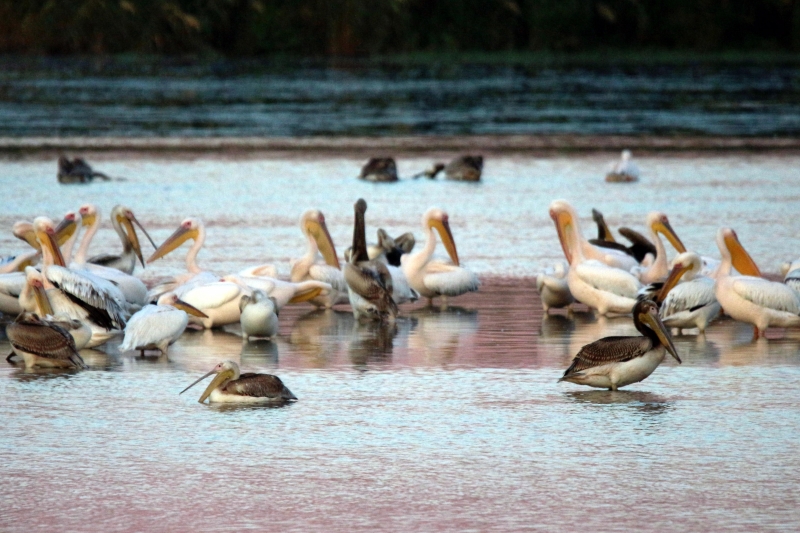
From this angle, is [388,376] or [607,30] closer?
[388,376]

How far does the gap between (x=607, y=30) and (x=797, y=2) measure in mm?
7132

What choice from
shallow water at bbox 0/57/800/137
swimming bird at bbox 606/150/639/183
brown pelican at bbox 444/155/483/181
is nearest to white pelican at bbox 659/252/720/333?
swimming bird at bbox 606/150/639/183

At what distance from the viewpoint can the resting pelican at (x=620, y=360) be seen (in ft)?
22.9

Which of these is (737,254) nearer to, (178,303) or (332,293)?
(332,293)

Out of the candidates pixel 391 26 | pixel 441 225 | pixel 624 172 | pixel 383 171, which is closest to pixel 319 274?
pixel 441 225

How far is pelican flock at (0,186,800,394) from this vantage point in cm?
709

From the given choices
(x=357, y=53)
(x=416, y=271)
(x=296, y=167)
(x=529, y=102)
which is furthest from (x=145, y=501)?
(x=357, y=53)

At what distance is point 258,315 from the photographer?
8422 millimetres

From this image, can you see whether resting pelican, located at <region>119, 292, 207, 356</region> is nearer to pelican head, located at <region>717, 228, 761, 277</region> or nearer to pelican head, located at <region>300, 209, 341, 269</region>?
pelican head, located at <region>300, 209, 341, 269</region>

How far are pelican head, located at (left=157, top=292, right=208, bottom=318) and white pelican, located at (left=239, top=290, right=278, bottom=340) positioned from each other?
27 cm

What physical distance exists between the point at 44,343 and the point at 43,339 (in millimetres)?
21

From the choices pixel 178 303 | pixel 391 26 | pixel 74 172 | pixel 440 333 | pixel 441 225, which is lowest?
pixel 440 333

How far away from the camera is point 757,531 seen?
4.91 meters

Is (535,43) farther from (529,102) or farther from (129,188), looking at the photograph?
(129,188)
